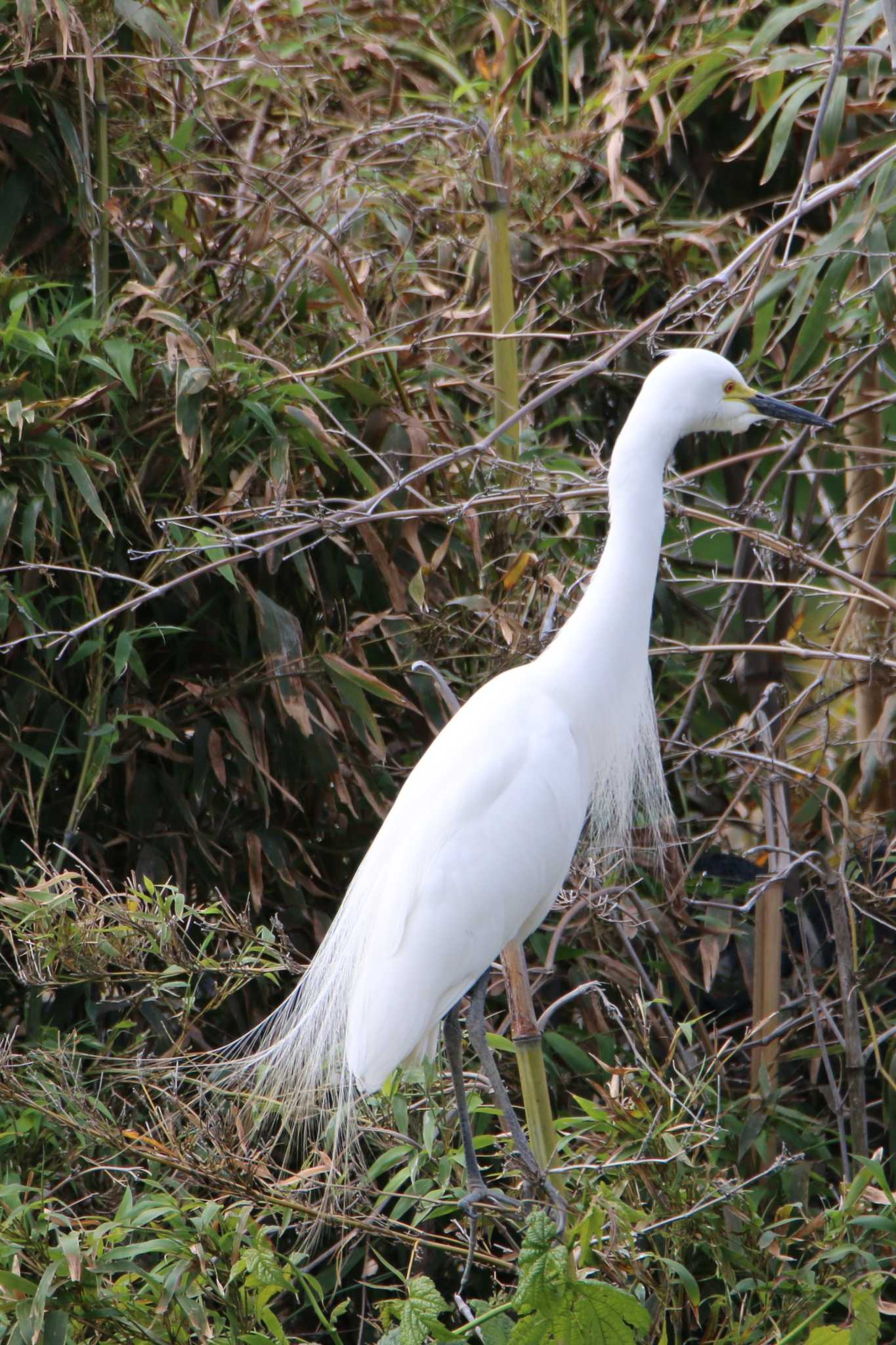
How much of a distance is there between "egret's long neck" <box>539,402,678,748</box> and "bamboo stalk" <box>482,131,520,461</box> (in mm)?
688

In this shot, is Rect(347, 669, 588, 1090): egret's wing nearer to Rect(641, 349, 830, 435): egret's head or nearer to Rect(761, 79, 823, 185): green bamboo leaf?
Rect(641, 349, 830, 435): egret's head

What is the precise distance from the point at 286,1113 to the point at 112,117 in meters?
1.86

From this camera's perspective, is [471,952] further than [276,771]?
No

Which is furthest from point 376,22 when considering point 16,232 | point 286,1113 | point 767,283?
point 286,1113

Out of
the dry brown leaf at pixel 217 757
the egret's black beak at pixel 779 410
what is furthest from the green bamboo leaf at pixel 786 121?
the dry brown leaf at pixel 217 757

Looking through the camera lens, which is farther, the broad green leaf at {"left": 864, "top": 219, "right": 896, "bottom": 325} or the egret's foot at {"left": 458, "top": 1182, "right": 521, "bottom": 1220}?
the broad green leaf at {"left": 864, "top": 219, "right": 896, "bottom": 325}

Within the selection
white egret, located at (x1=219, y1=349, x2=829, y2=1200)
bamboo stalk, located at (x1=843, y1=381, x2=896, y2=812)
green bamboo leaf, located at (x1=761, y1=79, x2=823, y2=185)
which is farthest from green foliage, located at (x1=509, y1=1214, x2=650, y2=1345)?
green bamboo leaf, located at (x1=761, y1=79, x2=823, y2=185)

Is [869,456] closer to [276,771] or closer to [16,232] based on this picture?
[276,771]

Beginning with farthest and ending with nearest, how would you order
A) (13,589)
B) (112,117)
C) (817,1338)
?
(112,117) → (13,589) → (817,1338)

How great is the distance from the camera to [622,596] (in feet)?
6.26

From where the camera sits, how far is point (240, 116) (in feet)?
10.4

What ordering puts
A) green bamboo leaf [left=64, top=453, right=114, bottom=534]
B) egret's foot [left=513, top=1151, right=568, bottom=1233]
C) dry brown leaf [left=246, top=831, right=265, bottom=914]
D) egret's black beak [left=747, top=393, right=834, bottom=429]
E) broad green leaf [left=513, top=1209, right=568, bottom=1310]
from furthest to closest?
dry brown leaf [left=246, top=831, right=265, bottom=914] < green bamboo leaf [left=64, top=453, right=114, bottom=534] < egret's black beak [left=747, top=393, right=834, bottom=429] < egret's foot [left=513, top=1151, right=568, bottom=1233] < broad green leaf [left=513, top=1209, right=568, bottom=1310]

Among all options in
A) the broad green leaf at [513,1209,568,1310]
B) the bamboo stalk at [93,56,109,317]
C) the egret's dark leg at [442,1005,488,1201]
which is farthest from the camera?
the bamboo stalk at [93,56,109,317]

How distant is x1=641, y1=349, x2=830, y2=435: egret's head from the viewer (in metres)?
1.80
